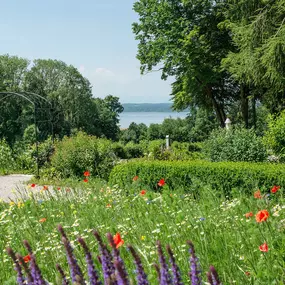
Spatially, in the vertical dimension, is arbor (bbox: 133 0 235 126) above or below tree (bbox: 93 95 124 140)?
above

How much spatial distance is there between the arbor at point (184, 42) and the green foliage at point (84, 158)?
30.6 ft

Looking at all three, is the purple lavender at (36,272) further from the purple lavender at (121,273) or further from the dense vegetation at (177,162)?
the purple lavender at (121,273)

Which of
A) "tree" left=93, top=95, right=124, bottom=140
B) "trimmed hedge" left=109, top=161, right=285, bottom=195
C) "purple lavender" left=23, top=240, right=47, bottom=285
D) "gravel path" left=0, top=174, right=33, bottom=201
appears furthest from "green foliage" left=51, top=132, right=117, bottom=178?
"tree" left=93, top=95, right=124, bottom=140

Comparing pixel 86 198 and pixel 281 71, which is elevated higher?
pixel 281 71

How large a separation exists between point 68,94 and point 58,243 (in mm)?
31845

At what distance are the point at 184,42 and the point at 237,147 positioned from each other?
395 inches

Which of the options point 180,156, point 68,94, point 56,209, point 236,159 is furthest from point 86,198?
point 68,94

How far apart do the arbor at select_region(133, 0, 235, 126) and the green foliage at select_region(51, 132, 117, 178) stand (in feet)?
30.6

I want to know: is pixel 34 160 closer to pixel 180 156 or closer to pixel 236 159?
pixel 180 156

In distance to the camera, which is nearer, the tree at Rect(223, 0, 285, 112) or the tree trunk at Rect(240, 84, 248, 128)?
the tree at Rect(223, 0, 285, 112)

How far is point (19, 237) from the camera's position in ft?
13.0

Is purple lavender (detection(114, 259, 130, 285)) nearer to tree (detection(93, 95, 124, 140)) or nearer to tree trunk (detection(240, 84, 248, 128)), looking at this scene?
tree trunk (detection(240, 84, 248, 128))

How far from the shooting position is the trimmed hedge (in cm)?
751

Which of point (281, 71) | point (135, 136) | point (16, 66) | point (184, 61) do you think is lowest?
point (135, 136)
